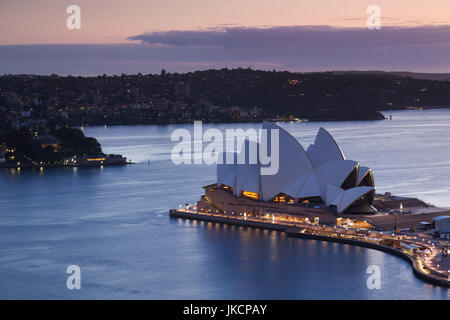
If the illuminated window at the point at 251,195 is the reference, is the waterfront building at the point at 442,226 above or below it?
below

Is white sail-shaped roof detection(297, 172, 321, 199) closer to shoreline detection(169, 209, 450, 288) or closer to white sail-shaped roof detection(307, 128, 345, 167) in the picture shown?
white sail-shaped roof detection(307, 128, 345, 167)

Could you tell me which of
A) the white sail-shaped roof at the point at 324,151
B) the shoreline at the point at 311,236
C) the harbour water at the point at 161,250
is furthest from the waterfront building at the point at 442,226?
the white sail-shaped roof at the point at 324,151

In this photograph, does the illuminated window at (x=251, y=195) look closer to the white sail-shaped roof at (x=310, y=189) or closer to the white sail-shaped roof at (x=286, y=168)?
the white sail-shaped roof at (x=286, y=168)

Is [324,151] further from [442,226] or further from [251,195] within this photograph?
[442,226]

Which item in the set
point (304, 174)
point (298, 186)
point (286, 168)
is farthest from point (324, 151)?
point (298, 186)

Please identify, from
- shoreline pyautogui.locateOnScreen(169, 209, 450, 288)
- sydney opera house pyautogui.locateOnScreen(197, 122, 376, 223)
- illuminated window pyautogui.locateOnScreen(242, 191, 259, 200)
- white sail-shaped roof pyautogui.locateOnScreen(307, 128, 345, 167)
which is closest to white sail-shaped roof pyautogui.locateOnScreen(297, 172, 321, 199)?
sydney opera house pyautogui.locateOnScreen(197, 122, 376, 223)

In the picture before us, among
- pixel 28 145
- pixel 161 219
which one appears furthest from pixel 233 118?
pixel 161 219
